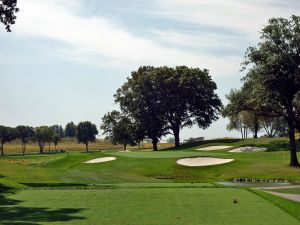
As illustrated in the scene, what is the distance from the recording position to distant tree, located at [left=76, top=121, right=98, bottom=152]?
543 feet

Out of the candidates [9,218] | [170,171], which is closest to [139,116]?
[170,171]

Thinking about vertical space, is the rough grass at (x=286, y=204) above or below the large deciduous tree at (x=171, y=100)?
below

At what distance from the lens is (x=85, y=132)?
547 feet

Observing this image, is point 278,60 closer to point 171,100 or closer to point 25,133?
point 171,100

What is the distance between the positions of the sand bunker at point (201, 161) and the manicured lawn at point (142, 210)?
2887 cm

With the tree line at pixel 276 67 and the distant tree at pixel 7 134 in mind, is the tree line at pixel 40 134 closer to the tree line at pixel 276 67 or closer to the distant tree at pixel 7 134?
the distant tree at pixel 7 134

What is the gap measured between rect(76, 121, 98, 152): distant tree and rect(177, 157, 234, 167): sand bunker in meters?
115

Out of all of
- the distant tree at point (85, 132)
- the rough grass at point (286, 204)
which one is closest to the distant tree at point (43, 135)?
the distant tree at point (85, 132)

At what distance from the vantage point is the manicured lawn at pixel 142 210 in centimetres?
1365

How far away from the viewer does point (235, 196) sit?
2095 centimetres

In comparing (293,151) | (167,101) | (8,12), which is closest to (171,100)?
(167,101)

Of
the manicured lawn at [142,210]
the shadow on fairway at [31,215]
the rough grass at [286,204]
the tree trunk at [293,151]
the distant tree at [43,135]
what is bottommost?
the rough grass at [286,204]

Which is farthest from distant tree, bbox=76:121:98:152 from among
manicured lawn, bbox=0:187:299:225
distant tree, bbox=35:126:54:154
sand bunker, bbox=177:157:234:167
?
manicured lawn, bbox=0:187:299:225

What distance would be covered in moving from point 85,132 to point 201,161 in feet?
390
